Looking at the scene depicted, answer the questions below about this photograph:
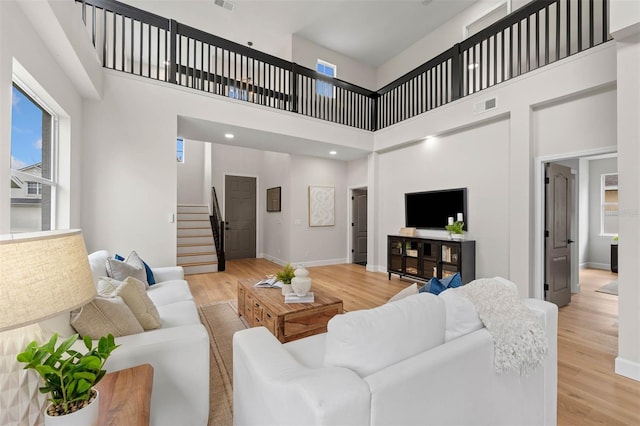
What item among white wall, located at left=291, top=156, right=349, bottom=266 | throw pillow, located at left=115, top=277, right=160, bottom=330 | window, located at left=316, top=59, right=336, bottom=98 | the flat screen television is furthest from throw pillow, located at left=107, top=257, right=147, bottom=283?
window, located at left=316, top=59, right=336, bottom=98

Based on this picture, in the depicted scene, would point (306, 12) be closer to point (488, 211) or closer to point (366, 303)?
point (488, 211)

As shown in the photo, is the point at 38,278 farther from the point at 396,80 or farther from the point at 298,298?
the point at 396,80

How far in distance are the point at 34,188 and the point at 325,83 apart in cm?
458

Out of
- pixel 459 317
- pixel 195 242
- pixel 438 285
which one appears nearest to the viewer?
pixel 459 317

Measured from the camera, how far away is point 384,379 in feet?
3.20

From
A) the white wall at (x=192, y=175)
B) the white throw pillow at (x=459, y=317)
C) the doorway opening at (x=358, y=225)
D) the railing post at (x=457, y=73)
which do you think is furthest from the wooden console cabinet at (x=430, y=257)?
the white wall at (x=192, y=175)

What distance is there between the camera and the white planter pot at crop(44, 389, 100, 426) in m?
0.81

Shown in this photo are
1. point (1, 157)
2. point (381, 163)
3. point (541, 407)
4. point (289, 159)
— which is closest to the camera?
point (541, 407)

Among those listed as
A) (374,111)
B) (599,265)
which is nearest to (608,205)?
(599,265)

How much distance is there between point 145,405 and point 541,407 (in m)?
1.95

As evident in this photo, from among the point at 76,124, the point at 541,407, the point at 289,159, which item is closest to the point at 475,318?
the point at 541,407

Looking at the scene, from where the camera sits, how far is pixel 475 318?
4.51 ft

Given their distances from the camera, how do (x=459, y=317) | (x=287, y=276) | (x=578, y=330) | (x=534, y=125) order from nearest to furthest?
1. (x=459, y=317)
2. (x=287, y=276)
3. (x=578, y=330)
4. (x=534, y=125)

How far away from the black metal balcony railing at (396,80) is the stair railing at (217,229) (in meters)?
2.73
